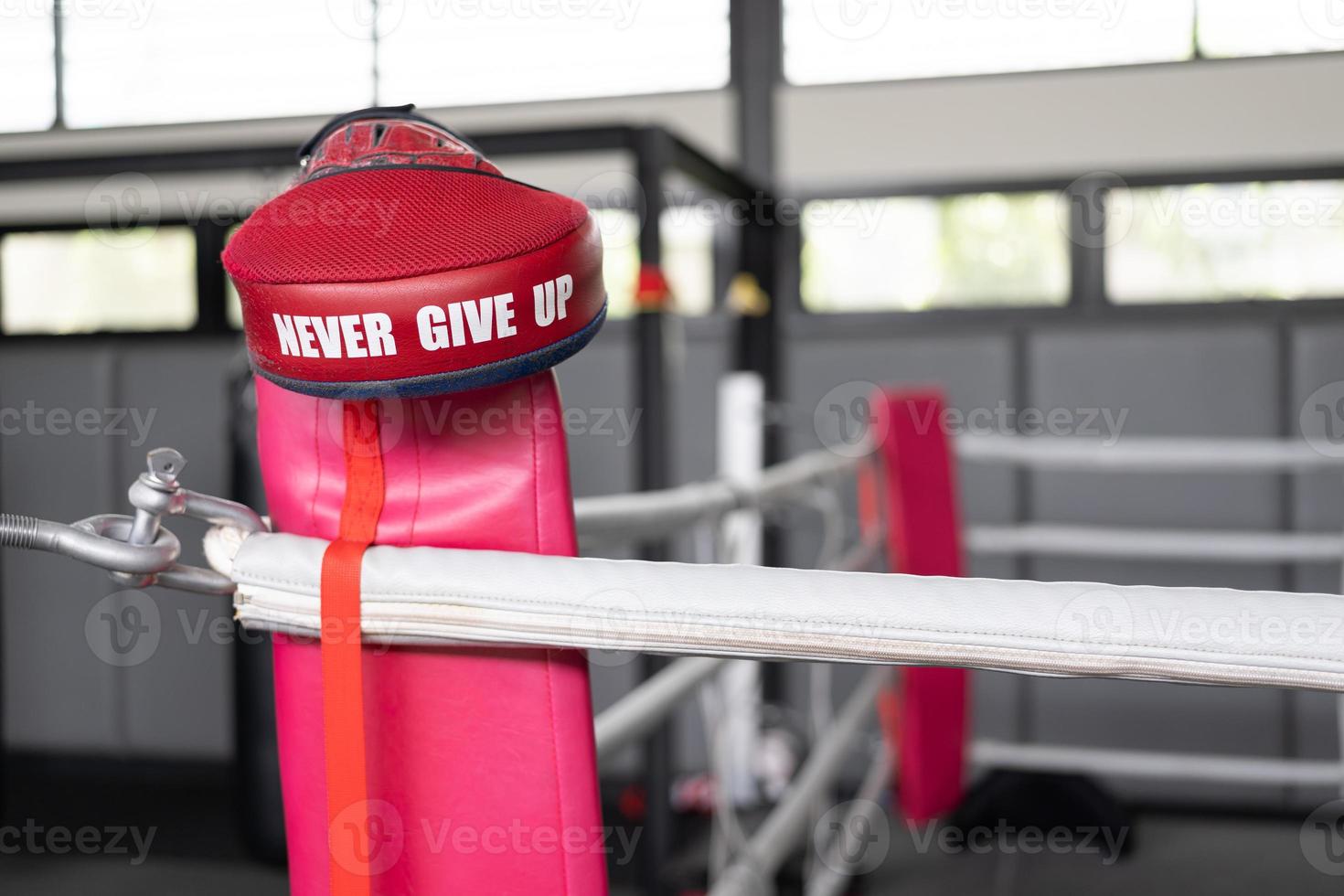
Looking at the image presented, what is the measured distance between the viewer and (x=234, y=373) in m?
2.38

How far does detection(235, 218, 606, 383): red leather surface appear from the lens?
465mm

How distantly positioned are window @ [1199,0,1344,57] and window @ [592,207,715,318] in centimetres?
147

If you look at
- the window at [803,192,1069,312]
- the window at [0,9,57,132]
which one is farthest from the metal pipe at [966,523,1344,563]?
the window at [0,9,57,132]

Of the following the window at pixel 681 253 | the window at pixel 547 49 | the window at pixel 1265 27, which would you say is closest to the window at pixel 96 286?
the window at pixel 547 49

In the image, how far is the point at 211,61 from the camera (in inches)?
160

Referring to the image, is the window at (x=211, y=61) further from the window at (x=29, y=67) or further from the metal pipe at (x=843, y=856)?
the metal pipe at (x=843, y=856)

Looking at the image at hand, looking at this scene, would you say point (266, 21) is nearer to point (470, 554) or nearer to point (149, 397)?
point (149, 397)

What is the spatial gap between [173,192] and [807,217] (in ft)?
6.79

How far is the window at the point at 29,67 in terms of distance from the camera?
13.2 ft

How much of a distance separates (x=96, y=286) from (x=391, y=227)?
403cm

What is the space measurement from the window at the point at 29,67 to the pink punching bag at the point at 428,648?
162 inches

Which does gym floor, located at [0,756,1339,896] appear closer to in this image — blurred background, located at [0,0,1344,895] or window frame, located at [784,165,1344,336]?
blurred background, located at [0,0,1344,895]

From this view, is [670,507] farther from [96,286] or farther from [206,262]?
[96,286]

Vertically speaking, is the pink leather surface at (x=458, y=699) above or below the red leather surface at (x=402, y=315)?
below
